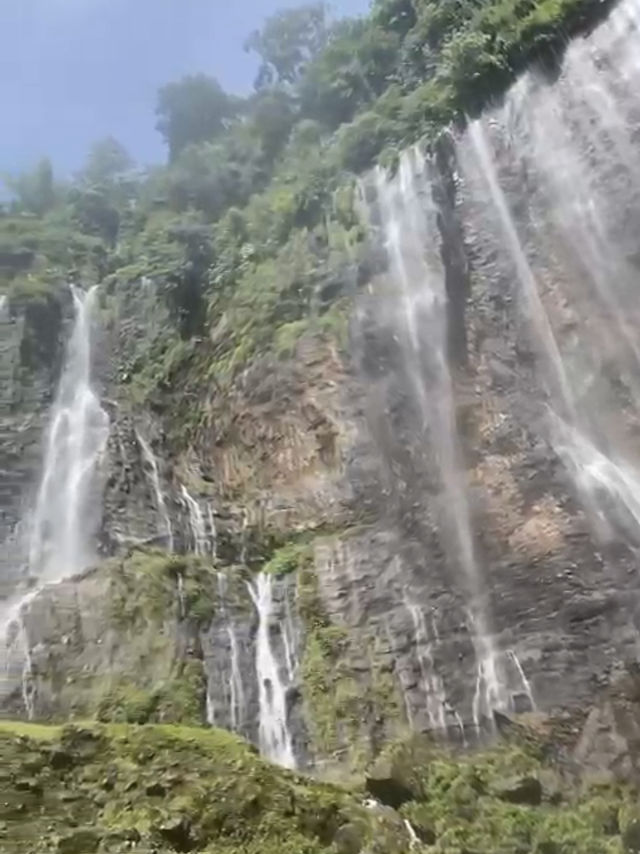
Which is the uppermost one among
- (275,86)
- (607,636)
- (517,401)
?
(275,86)

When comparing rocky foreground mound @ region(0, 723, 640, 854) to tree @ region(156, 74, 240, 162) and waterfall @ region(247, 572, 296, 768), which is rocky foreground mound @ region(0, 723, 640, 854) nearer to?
waterfall @ region(247, 572, 296, 768)

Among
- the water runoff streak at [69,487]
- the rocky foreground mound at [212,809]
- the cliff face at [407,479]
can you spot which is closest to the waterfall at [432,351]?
the cliff face at [407,479]

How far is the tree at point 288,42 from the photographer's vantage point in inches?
978

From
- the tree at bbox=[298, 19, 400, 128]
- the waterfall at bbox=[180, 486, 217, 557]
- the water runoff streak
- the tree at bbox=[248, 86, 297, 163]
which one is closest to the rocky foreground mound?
the water runoff streak

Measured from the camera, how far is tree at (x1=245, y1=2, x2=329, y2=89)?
2484 cm

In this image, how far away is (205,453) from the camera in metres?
14.6

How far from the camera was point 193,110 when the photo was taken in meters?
24.7

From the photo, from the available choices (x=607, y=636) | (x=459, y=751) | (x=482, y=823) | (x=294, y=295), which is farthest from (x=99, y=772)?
(x=294, y=295)

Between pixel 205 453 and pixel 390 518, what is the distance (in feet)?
11.8

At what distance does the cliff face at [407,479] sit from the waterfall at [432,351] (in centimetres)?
3

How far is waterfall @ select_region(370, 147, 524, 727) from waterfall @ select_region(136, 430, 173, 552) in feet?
11.5

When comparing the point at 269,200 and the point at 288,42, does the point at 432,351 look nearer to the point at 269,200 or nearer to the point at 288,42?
the point at 269,200

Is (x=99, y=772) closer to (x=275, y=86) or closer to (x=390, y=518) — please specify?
(x=390, y=518)

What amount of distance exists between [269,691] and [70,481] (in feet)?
16.0
